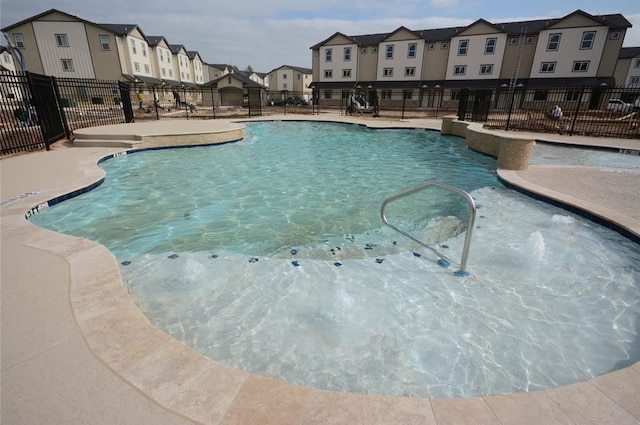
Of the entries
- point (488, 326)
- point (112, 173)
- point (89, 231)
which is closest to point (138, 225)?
point (89, 231)

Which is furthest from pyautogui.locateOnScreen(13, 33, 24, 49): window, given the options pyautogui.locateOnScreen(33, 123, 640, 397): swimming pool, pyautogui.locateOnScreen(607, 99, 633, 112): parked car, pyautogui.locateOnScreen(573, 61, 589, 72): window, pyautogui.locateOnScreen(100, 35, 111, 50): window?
pyautogui.locateOnScreen(573, 61, 589, 72): window

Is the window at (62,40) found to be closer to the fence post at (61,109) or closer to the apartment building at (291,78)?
the apartment building at (291,78)

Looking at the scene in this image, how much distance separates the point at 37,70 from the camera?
40.1 meters

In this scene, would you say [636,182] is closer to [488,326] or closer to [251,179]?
[488,326]

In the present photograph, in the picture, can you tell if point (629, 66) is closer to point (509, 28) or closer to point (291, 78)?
point (509, 28)

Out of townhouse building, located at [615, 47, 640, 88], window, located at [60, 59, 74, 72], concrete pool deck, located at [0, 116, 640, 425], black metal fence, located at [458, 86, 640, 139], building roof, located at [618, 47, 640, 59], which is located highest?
building roof, located at [618, 47, 640, 59]

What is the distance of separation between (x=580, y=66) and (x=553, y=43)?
12.2 ft

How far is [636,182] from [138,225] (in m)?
12.0

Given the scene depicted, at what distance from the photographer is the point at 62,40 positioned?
1544 inches

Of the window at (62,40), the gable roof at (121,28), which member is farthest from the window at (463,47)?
the window at (62,40)

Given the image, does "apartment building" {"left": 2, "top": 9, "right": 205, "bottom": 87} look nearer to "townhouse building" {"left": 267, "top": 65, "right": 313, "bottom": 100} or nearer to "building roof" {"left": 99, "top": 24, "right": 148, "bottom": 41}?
"building roof" {"left": 99, "top": 24, "right": 148, "bottom": 41}

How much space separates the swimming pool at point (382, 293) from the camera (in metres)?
3.14

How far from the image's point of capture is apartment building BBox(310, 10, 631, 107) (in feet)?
107

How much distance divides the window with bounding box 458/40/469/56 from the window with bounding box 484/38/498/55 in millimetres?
2046
